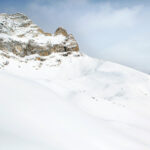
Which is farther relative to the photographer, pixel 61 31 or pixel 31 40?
pixel 61 31

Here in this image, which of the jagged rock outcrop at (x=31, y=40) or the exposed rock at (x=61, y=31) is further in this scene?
the exposed rock at (x=61, y=31)

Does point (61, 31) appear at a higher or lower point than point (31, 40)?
higher

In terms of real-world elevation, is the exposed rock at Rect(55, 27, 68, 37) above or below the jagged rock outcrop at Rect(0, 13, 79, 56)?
above

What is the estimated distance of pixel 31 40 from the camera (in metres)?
35.4

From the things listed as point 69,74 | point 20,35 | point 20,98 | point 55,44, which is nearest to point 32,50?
point 55,44

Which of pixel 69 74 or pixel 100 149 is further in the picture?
pixel 69 74

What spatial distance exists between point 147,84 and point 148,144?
12.5 metres

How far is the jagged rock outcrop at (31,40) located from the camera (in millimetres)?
32312

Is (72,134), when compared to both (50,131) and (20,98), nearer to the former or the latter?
(50,131)

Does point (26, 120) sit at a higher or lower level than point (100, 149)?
higher

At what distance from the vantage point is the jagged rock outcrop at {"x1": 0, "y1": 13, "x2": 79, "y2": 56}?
32.3m

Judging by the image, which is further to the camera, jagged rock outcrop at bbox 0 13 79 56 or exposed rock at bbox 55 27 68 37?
exposed rock at bbox 55 27 68 37

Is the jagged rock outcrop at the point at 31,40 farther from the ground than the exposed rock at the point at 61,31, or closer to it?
closer to it

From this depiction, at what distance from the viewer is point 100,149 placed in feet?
8.76
